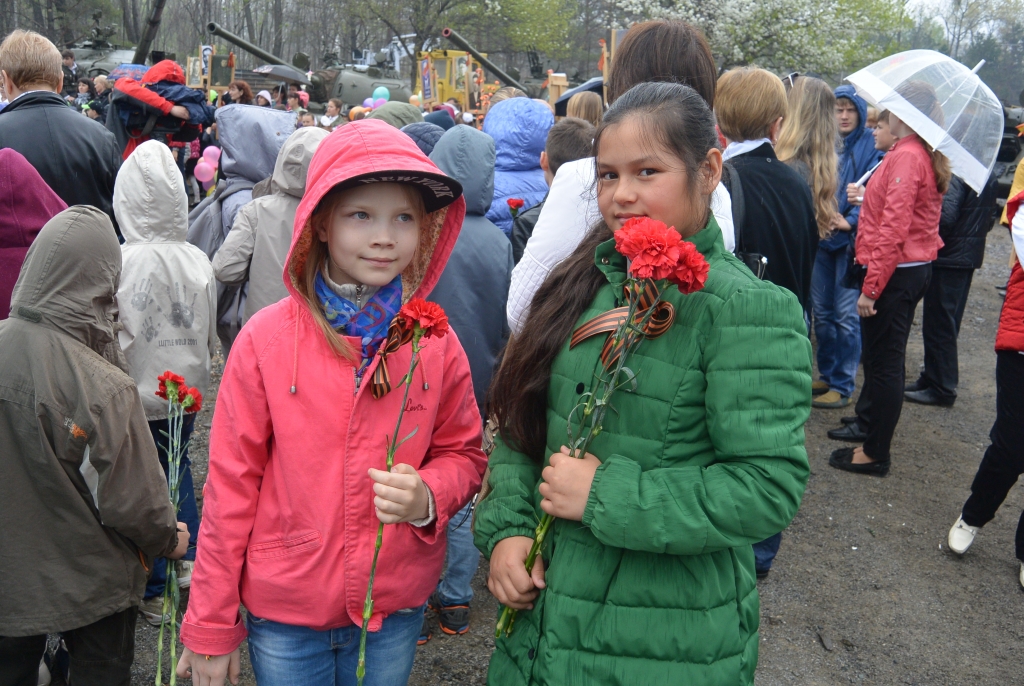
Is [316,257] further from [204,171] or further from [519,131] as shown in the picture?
A: [204,171]

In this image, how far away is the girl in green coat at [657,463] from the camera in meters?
1.48

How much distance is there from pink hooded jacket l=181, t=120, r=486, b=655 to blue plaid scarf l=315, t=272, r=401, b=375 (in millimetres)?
40

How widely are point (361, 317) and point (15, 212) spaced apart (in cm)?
219

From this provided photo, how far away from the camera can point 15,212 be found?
130 inches

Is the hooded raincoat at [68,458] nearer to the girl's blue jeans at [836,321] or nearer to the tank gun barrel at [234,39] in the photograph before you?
the girl's blue jeans at [836,321]

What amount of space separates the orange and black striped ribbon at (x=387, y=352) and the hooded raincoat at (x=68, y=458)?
37.4 inches

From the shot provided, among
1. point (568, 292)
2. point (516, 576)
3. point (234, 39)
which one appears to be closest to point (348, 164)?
point (568, 292)

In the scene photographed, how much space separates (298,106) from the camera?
70.8ft

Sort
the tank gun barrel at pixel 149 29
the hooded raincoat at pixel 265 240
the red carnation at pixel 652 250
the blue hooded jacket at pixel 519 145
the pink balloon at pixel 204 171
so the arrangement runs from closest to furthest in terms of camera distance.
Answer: the red carnation at pixel 652 250 < the hooded raincoat at pixel 265 240 < the blue hooded jacket at pixel 519 145 < the pink balloon at pixel 204 171 < the tank gun barrel at pixel 149 29

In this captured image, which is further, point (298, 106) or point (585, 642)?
point (298, 106)

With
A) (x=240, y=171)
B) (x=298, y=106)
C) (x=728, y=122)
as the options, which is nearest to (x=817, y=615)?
(x=728, y=122)

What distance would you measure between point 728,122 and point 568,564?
2.56m

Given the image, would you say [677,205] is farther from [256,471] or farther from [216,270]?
[216,270]

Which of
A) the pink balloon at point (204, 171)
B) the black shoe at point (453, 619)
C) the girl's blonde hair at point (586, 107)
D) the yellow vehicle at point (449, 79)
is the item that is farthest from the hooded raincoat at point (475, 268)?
the yellow vehicle at point (449, 79)
